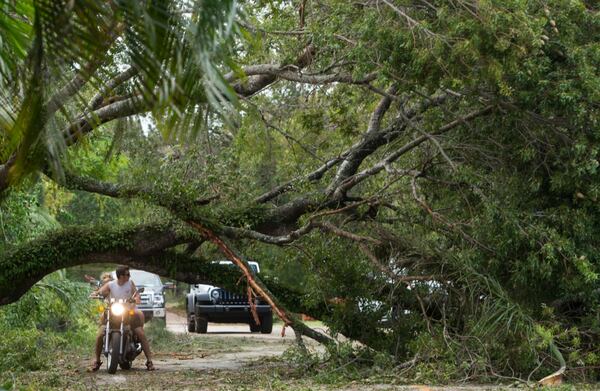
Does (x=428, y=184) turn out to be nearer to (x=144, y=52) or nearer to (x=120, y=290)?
(x=120, y=290)

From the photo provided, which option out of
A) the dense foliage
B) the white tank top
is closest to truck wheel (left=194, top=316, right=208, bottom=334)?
the dense foliage

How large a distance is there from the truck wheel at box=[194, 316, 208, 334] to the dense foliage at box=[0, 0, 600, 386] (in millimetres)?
10584

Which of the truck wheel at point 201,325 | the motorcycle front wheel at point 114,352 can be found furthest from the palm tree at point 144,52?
the truck wheel at point 201,325

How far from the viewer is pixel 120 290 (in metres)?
16.7

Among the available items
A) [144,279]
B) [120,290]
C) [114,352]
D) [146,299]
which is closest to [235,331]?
[146,299]

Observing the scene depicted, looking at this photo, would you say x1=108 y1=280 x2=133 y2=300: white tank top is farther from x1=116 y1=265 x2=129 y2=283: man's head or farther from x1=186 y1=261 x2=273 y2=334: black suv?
x1=186 y1=261 x2=273 y2=334: black suv

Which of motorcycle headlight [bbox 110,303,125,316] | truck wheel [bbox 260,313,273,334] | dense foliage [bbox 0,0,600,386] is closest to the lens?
dense foliage [bbox 0,0,600,386]

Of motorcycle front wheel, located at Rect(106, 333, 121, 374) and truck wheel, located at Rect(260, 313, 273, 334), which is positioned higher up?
truck wheel, located at Rect(260, 313, 273, 334)

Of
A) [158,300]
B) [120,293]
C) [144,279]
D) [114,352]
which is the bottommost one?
[114,352]

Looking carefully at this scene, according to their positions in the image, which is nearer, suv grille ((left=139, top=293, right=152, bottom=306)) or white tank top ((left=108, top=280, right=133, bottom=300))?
white tank top ((left=108, top=280, right=133, bottom=300))

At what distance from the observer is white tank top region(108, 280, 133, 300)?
16672 mm

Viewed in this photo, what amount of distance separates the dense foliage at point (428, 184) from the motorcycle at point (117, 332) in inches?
50.3

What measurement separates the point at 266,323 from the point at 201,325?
1.89 m

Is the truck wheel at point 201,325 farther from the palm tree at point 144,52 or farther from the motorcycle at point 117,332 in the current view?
the palm tree at point 144,52
